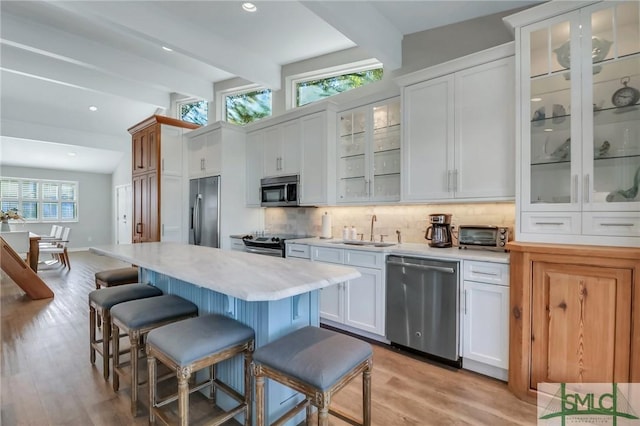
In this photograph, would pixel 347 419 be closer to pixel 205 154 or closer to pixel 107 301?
pixel 107 301

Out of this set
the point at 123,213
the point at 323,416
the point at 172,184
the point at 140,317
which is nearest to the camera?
the point at 323,416

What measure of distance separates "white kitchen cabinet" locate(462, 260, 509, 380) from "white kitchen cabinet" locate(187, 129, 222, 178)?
3.59 meters

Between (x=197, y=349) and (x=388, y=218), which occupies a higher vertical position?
(x=388, y=218)

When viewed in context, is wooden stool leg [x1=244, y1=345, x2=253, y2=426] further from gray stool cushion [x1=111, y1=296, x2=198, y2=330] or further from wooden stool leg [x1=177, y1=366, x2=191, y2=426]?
gray stool cushion [x1=111, y1=296, x2=198, y2=330]

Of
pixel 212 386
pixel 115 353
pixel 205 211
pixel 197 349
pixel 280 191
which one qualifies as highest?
pixel 280 191

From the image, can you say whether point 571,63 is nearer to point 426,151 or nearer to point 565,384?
point 426,151

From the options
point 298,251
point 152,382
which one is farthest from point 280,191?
point 152,382

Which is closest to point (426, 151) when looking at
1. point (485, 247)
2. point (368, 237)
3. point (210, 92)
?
point (485, 247)

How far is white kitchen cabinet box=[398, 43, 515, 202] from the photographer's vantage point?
238cm

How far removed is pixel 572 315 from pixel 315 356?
1733mm

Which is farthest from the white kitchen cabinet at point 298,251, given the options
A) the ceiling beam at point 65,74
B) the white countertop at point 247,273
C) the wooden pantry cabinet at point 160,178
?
the ceiling beam at point 65,74

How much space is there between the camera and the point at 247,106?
5.20 meters

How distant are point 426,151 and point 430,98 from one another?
0.48 metres

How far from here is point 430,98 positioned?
109 inches
